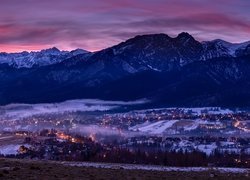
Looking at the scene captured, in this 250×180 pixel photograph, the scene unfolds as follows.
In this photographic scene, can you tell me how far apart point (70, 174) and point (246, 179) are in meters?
17.1

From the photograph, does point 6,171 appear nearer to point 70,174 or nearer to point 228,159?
point 70,174

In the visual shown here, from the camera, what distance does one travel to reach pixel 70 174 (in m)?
48.9

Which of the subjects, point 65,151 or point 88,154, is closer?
point 88,154

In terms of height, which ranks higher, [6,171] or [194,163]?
[6,171]

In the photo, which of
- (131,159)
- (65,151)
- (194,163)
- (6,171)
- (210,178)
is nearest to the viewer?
(6,171)

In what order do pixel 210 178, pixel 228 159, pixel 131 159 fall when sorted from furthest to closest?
pixel 228 159
pixel 131 159
pixel 210 178

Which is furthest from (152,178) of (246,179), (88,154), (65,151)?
(65,151)

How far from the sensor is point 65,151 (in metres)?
184

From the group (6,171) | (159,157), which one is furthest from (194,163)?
(6,171)

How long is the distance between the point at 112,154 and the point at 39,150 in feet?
117

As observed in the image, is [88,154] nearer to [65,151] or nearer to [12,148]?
[65,151]

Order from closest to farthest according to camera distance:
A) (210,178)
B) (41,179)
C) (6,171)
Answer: (41,179)
(6,171)
(210,178)

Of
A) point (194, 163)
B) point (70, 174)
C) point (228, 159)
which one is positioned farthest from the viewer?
point (228, 159)

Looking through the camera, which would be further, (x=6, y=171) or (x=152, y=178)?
(x=152, y=178)
